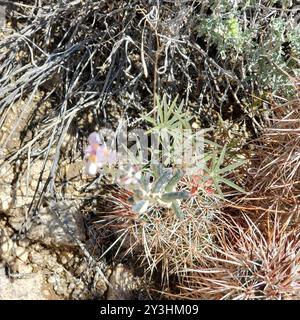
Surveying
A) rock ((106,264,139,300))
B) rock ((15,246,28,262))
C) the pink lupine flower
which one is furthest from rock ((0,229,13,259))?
the pink lupine flower

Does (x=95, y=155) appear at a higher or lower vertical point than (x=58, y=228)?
higher

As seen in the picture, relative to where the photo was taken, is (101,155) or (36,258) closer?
(101,155)

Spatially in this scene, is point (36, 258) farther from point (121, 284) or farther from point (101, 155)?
point (101, 155)

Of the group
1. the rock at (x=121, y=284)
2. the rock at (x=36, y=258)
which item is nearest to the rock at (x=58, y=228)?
the rock at (x=36, y=258)

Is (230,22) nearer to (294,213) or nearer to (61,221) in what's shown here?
(294,213)

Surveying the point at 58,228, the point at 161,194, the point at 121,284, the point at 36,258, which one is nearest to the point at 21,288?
the point at 36,258

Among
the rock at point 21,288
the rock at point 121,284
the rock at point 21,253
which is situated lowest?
the rock at point 121,284

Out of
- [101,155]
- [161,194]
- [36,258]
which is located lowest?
[36,258]

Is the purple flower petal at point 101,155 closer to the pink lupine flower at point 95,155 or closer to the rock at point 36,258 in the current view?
the pink lupine flower at point 95,155

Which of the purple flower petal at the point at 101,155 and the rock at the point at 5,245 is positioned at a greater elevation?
the purple flower petal at the point at 101,155

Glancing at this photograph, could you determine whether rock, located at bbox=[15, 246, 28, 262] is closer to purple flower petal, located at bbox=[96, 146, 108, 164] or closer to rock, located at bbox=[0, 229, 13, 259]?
rock, located at bbox=[0, 229, 13, 259]
